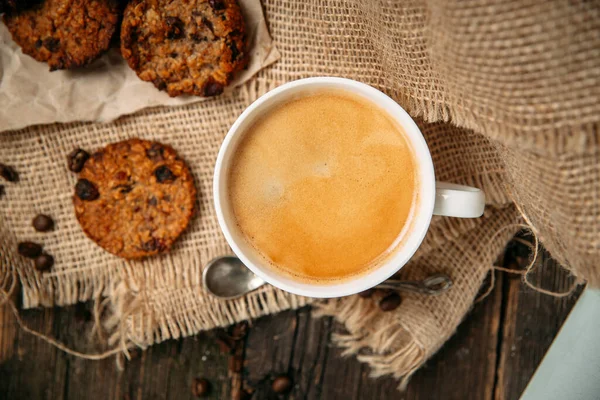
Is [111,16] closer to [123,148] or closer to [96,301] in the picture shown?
[123,148]

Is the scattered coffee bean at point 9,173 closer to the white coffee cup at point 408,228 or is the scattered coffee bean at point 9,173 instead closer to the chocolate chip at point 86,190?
the chocolate chip at point 86,190

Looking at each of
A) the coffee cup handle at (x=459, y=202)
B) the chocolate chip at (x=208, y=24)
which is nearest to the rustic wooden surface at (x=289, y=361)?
the coffee cup handle at (x=459, y=202)

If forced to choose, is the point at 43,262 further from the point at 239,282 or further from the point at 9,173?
the point at 239,282

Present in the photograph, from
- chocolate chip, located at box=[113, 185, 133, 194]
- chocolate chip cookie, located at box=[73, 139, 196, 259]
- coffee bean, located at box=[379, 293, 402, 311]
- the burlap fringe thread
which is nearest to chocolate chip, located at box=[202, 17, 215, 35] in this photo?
chocolate chip cookie, located at box=[73, 139, 196, 259]

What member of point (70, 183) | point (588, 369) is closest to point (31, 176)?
point (70, 183)

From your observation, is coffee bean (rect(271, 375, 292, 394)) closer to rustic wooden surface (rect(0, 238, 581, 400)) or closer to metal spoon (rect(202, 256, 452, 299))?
rustic wooden surface (rect(0, 238, 581, 400))

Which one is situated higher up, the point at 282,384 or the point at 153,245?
the point at 153,245

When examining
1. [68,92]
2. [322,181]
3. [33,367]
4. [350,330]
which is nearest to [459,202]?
[322,181]
